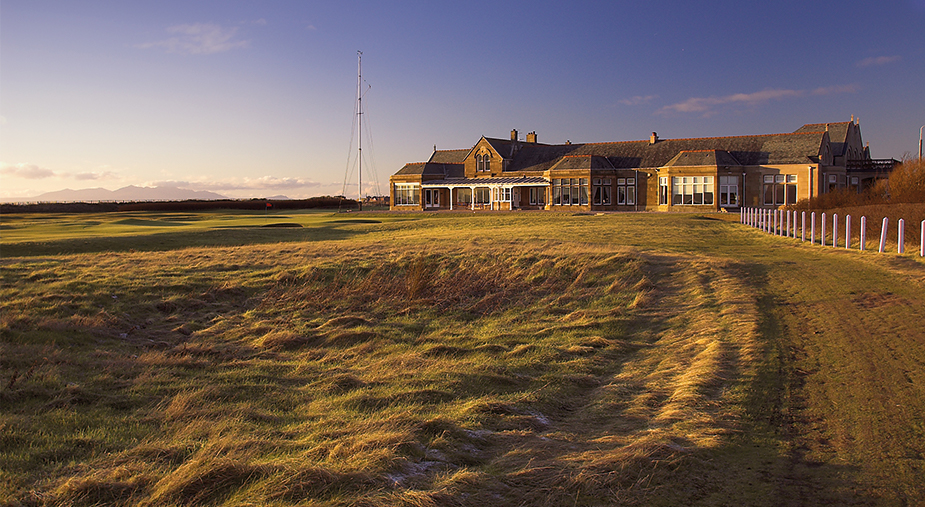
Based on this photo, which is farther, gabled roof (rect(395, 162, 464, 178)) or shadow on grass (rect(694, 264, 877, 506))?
gabled roof (rect(395, 162, 464, 178))

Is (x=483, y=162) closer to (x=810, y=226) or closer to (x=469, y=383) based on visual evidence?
(x=810, y=226)

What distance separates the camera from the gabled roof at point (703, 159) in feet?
162

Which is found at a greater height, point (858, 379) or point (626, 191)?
point (626, 191)

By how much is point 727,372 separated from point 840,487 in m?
3.00

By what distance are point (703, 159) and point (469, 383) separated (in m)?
47.2

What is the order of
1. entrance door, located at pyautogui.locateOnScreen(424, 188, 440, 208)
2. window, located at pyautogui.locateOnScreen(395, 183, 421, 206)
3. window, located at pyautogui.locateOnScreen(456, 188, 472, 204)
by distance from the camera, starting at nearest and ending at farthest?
window, located at pyautogui.locateOnScreen(456, 188, 472, 204), entrance door, located at pyautogui.locateOnScreen(424, 188, 440, 208), window, located at pyautogui.locateOnScreen(395, 183, 421, 206)

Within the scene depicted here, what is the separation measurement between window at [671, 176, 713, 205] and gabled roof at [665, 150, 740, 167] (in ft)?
3.54

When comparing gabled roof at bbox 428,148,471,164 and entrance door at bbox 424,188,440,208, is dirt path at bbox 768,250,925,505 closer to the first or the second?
entrance door at bbox 424,188,440,208

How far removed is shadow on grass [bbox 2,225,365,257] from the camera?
67.6 feet

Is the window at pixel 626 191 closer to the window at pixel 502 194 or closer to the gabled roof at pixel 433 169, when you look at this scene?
the window at pixel 502 194

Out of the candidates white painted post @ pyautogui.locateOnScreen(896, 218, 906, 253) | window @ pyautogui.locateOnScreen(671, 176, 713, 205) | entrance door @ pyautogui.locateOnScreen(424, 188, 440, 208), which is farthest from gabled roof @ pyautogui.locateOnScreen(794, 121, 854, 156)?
white painted post @ pyautogui.locateOnScreen(896, 218, 906, 253)

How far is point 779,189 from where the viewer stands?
49.3m

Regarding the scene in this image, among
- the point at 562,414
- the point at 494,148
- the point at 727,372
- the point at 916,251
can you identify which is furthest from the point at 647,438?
the point at 494,148

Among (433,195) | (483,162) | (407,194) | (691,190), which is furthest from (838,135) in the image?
(407,194)
